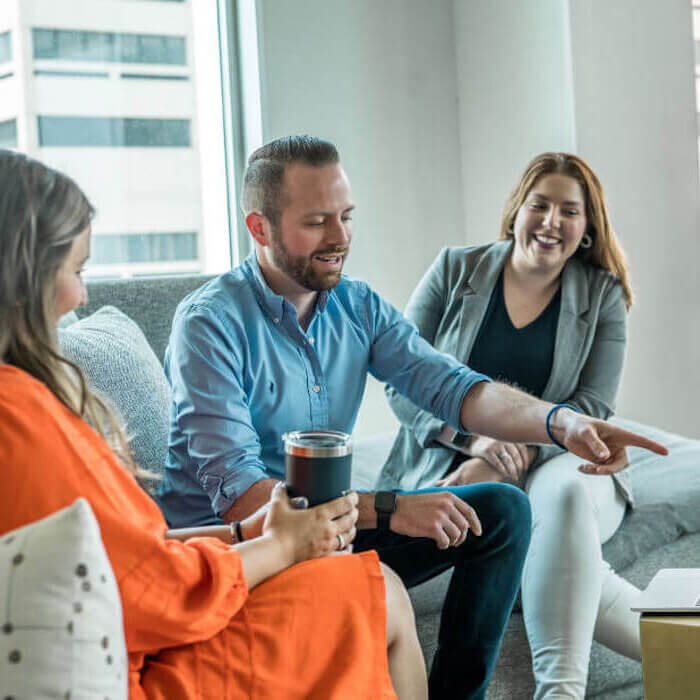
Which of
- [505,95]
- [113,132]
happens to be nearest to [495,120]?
[505,95]

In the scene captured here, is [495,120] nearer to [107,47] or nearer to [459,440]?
[107,47]

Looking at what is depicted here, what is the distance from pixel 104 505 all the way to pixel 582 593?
0.99 m

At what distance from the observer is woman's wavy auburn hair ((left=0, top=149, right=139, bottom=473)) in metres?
1.09

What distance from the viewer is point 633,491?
2.24 m

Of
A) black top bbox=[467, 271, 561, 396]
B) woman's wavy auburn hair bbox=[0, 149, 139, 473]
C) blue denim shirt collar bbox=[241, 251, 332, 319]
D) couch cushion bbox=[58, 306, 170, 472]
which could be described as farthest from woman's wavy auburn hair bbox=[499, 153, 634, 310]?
woman's wavy auburn hair bbox=[0, 149, 139, 473]

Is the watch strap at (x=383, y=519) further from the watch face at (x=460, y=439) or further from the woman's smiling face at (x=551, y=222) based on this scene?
the woman's smiling face at (x=551, y=222)

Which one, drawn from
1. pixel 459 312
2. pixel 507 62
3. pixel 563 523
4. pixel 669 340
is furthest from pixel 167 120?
pixel 563 523

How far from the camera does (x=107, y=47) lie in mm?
3023

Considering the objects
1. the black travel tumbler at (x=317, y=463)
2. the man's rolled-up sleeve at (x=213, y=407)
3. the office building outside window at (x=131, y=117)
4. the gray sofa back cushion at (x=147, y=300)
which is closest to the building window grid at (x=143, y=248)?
the office building outside window at (x=131, y=117)

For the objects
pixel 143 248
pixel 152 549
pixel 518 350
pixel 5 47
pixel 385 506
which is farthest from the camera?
pixel 143 248

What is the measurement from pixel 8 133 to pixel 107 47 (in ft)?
1.32

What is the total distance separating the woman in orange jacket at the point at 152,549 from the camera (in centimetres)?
105

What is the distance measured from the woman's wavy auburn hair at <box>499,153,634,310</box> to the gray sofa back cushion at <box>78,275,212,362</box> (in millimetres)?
830

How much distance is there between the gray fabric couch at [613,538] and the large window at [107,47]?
1121 mm
